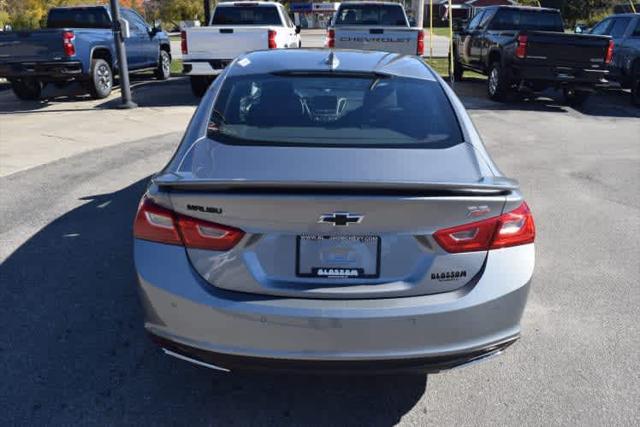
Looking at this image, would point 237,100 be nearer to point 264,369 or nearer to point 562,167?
point 264,369

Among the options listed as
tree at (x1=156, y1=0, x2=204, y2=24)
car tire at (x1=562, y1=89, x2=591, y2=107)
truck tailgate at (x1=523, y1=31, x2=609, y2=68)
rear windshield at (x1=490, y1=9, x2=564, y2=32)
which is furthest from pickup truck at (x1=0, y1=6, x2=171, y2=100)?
tree at (x1=156, y1=0, x2=204, y2=24)

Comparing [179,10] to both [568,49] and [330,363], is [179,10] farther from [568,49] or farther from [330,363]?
[330,363]

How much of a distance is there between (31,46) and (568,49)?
10.7 metres

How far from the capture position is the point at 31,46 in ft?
38.7

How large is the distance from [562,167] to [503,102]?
612 centimetres

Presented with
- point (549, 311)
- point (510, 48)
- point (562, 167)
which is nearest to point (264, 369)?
point (549, 311)

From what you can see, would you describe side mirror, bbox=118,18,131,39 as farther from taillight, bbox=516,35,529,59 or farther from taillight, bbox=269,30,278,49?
taillight, bbox=516,35,529,59

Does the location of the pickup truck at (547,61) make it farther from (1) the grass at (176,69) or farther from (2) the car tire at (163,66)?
(1) the grass at (176,69)

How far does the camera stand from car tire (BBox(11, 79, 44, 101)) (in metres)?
13.5

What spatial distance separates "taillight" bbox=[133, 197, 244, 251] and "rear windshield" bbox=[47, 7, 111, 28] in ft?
43.7

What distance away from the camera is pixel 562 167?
8094 millimetres

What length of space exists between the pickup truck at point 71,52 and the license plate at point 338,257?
10995mm

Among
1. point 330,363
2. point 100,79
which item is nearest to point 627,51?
point 100,79

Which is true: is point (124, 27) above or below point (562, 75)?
above
